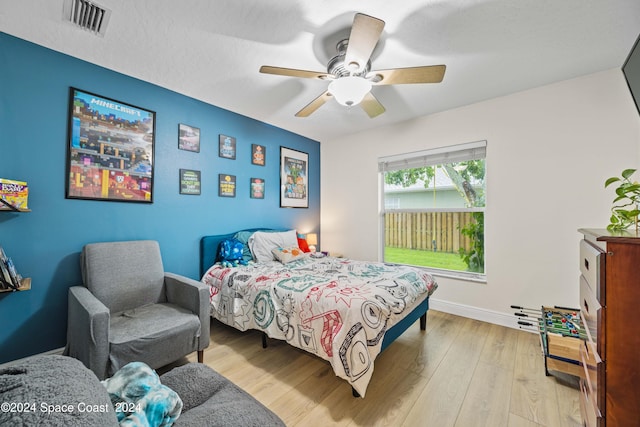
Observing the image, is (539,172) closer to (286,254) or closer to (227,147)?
(286,254)

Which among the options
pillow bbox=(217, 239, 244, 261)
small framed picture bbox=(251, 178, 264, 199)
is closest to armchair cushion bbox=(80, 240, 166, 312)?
pillow bbox=(217, 239, 244, 261)

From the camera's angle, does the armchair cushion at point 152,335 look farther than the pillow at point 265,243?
No

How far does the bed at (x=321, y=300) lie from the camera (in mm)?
1604

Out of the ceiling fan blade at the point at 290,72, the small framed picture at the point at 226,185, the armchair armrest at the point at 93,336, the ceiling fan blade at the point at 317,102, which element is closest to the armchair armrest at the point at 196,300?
the armchair armrest at the point at 93,336

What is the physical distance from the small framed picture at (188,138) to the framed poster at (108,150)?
10.3 inches

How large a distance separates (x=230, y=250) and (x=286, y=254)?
64 centimetres

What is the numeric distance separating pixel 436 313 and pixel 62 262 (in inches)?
150

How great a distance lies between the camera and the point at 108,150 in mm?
2268

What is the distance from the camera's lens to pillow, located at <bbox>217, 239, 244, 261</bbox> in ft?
9.30

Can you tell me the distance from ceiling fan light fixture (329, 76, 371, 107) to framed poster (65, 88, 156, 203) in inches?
76.3

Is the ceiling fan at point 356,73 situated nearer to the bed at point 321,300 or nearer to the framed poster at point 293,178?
the bed at point 321,300

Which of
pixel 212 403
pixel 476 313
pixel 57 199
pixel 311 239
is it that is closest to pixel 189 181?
pixel 57 199

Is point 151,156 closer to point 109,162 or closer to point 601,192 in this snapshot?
point 109,162

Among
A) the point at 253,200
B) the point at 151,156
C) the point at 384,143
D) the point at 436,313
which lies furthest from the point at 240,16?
the point at 436,313
